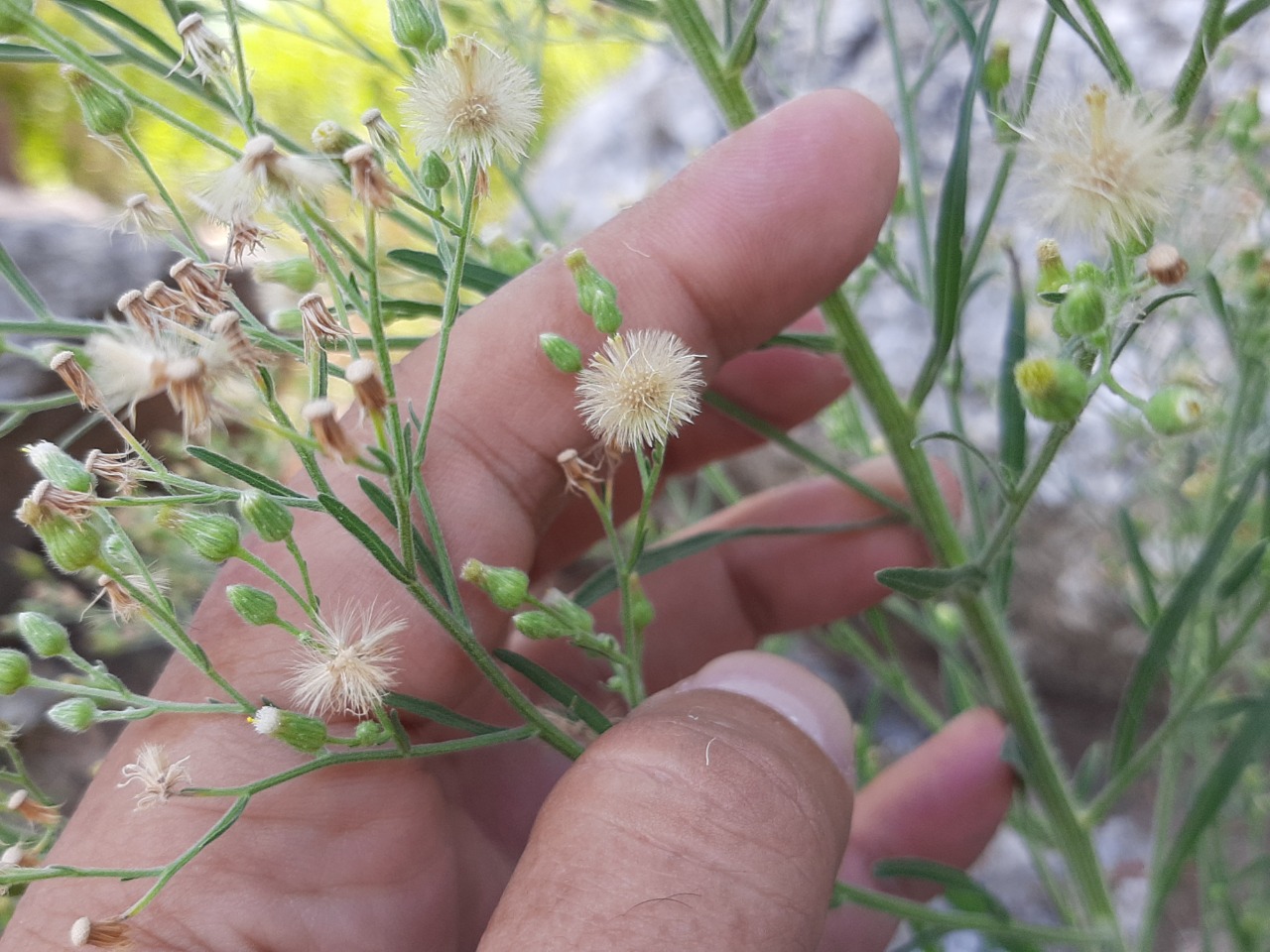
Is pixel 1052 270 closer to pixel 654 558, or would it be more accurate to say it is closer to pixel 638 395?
pixel 638 395

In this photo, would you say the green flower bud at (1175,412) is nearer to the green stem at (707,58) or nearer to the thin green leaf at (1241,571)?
the thin green leaf at (1241,571)

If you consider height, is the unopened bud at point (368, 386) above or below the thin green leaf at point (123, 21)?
below

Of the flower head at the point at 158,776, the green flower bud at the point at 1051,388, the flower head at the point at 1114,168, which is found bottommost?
the flower head at the point at 158,776

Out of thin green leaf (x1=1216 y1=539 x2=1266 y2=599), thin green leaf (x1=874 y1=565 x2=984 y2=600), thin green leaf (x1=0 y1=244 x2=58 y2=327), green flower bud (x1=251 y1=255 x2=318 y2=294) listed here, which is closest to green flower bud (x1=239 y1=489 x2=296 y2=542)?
green flower bud (x1=251 y1=255 x2=318 y2=294)

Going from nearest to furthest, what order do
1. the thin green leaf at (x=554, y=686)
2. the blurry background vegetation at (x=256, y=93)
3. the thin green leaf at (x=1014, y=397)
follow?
1. the thin green leaf at (x=554, y=686)
2. the thin green leaf at (x=1014, y=397)
3. the blurry background vegetation at (x=256, y=93)

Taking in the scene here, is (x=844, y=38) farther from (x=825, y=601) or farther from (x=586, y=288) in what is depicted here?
(x=586, y=288)

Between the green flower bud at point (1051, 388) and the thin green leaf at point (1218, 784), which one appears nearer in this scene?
→ the green flower bud at point (1051, 388)

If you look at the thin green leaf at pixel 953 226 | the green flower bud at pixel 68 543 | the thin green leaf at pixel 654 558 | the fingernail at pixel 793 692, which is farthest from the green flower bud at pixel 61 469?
the thin green leaf at pixel 953 226

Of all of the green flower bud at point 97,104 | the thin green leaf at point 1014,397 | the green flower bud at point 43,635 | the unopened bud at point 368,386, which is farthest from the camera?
the thin green leaf at point 1014,397

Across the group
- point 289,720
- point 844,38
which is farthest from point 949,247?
point 844,38
